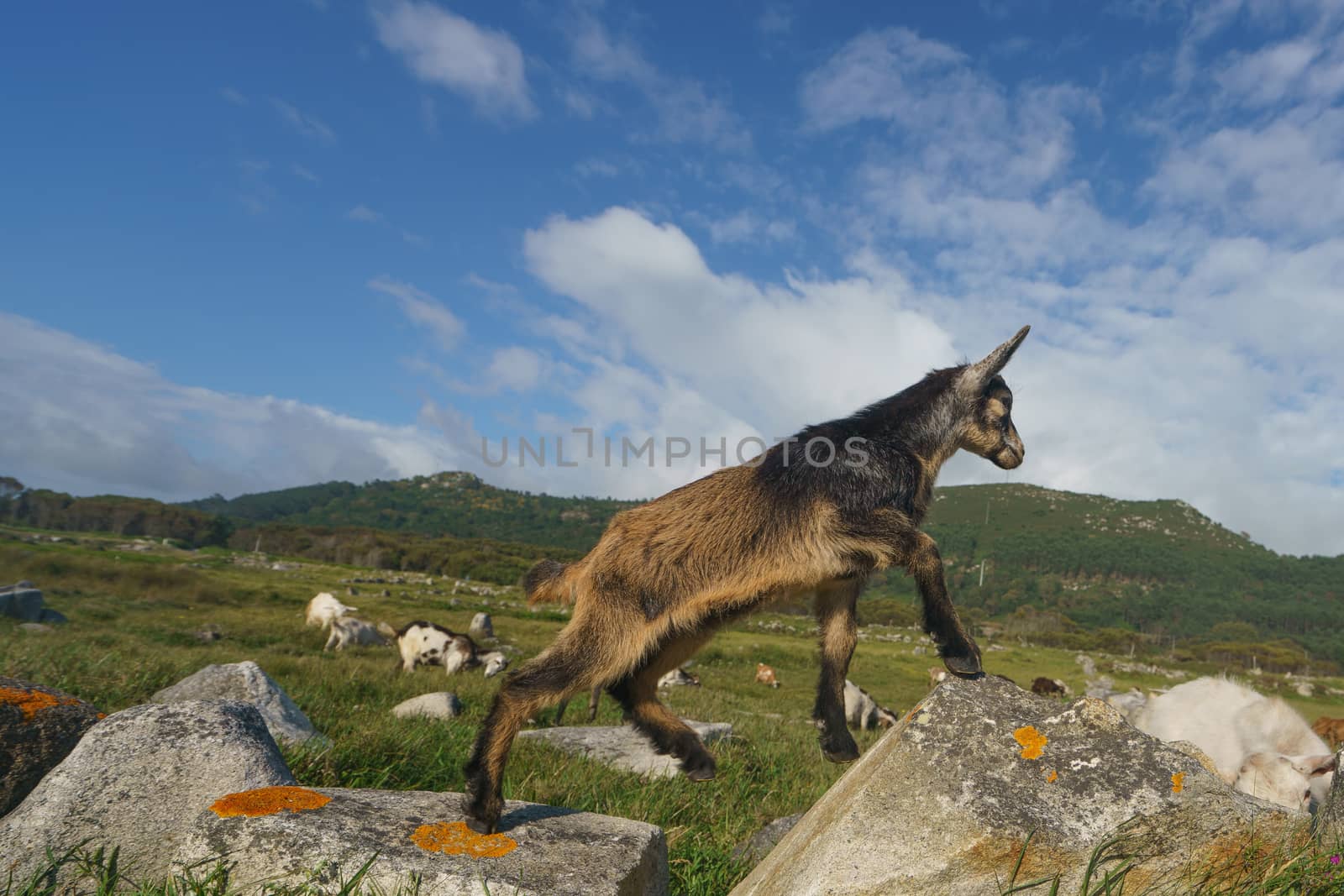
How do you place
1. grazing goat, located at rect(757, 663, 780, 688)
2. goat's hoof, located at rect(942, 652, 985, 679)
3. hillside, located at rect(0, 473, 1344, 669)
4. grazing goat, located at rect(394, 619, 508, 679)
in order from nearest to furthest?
goat's hoof, located at rect(942, 652, 985, 679) → grazing goat, located at rect(394, 619, 508, 679) → grazing goat, located at rect(757, 663, 780, 688) → hillside, located at rect(0, 473, 1344, 669)

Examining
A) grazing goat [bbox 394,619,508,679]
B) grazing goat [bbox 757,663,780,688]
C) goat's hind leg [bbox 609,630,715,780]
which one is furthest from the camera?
grazing goat [bbox 757,663,780,688]

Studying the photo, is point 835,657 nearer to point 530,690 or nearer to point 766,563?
point 766,563

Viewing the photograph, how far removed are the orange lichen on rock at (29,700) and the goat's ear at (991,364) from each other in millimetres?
5879

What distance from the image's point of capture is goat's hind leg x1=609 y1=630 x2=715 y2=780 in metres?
4.71

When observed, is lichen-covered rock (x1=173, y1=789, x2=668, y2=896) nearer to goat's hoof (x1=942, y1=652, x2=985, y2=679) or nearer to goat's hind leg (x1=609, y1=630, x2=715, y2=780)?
goat's hind leg (x1=609, y1=630, x2=715, y2=780)

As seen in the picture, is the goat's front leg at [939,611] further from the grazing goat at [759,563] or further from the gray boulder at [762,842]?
the gray boulder at [762,842]

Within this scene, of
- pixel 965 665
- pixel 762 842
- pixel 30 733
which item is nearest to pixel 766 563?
pixel 965 665

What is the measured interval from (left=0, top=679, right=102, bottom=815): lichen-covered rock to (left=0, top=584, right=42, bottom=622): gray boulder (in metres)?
21.4

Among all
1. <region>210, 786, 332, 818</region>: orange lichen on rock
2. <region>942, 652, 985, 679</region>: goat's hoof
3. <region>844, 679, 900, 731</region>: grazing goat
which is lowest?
<region>844, 679, 900, 731</region>: grazing goat

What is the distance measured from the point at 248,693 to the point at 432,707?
9.76 feet

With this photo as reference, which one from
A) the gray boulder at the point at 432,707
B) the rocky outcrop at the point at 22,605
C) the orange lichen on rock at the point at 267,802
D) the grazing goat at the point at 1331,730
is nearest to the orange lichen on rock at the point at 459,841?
the orange lichen on rock at the point at 267,802

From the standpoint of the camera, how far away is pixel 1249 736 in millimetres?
7191

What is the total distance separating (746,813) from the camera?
6.36 m

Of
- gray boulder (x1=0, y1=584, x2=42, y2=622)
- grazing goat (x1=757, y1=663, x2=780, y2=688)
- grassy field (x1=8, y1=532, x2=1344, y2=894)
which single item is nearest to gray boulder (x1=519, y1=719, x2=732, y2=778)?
grassy field (x1=8, y1=532, x2=1344, y2=894)
